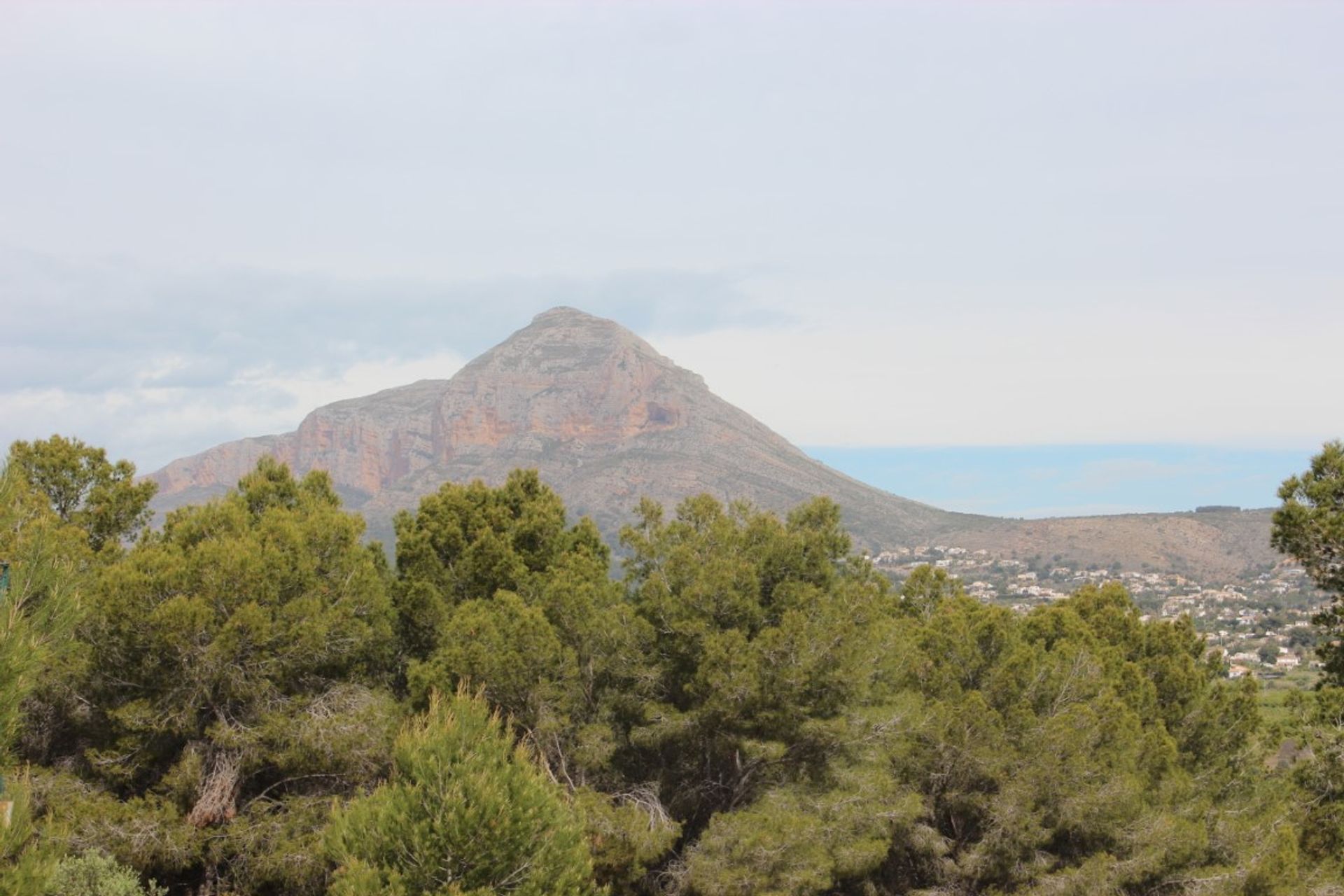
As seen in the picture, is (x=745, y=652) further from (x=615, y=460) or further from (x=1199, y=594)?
(x=615, y=460)

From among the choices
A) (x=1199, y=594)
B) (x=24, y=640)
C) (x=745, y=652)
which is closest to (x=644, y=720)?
(x=745, y=652)

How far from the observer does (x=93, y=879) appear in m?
12.9

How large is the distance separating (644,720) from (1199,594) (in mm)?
71396

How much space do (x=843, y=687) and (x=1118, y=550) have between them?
8243 cm

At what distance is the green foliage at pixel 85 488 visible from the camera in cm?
2158

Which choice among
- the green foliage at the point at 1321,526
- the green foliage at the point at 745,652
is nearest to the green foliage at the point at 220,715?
the green foliage at the point at 745,652

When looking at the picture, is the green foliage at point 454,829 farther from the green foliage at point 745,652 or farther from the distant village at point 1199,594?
the distant village at point 1199,594

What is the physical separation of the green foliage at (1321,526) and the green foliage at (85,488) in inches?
909

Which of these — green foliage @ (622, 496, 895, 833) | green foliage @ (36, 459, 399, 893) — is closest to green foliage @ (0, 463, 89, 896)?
green foliage @ (36, 459, 399, 893)

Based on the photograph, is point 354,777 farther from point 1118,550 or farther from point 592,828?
A: point 1118,550

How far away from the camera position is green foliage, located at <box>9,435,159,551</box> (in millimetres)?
21578

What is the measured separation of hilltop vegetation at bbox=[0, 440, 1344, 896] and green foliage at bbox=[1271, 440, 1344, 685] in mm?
245

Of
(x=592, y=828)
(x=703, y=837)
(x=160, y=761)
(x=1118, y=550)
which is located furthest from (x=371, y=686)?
(x=1118, y=550)

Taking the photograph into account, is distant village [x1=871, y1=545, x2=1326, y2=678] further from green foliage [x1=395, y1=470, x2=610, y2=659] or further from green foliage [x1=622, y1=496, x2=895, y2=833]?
green foliage [x1=395, y1=470, x2=610, y2=659]
